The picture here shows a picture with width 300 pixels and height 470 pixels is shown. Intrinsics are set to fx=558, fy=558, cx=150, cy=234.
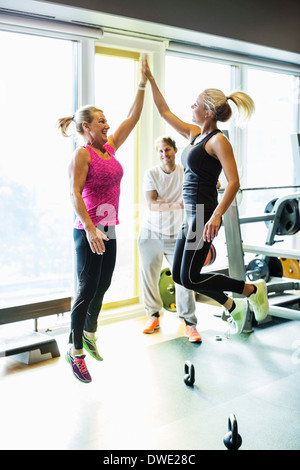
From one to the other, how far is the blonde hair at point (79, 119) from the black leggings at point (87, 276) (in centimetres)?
57

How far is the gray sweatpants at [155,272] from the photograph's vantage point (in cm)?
451

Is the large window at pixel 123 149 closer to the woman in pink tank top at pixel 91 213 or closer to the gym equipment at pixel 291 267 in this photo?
the gym equipment at pixel 291 267

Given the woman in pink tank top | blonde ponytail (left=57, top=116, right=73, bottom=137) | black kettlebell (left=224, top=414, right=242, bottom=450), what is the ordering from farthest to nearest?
blonde ponytail (left=57, top=116, right=73, bottom=137)
the woman in pink tank top
black kettlebell (left=224, top=414, right=242, bottom=450)

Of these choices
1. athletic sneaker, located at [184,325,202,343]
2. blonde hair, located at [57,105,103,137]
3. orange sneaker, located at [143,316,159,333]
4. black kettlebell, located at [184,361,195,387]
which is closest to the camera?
blonde hair, located at [57,105,103,137]

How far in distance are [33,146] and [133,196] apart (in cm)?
117

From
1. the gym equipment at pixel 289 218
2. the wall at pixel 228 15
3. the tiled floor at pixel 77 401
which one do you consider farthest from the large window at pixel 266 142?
the tiled floor at pixel 77 401

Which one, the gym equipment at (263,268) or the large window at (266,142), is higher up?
the large window at (266,142)

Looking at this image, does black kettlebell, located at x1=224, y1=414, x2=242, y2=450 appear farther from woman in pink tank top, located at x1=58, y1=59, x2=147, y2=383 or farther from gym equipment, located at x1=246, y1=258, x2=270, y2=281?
gym equipment, located at x1=246, y1=258, x2=270, y2=281

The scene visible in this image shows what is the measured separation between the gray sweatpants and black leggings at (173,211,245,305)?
136 centimetres

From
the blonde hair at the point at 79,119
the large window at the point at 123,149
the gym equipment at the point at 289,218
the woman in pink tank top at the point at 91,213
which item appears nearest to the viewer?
the woman in pink tank top at the point at 91,213

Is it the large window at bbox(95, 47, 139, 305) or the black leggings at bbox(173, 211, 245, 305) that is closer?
the black leggings at bbox(173, 211, 245, 305)

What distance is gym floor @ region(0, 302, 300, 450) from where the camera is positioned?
2.74 metres

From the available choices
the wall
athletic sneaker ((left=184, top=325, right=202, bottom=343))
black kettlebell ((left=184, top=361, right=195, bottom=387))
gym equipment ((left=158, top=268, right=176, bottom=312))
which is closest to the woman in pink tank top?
black kettlebell ((left=184, top=361, right=195, bottom=387))

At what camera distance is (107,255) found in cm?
304
